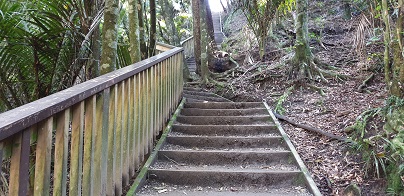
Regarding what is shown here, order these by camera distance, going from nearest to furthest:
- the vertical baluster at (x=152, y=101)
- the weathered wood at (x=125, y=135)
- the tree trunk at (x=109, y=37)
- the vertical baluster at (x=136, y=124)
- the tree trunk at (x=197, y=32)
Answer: the weathered wood at (x=125, y=135), the vertical baluster at (x=136, y=124), the tree trunk at (x=109, y=37), the vertical baluster at (x=152, y=101), the tree trunk at (x=197, y=32)

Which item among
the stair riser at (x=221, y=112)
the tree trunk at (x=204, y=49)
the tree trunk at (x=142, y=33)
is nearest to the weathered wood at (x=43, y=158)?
the stair riser at (x=221, y=112)

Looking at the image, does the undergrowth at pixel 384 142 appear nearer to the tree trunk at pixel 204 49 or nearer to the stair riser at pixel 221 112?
the stair riser at pixel 221 112

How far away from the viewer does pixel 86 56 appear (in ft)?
10.6

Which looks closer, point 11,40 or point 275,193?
point 11,40

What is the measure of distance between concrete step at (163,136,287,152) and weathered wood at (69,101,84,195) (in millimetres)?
2143

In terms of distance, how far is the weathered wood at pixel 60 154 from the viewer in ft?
5.01

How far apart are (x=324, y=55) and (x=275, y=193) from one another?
236 inches

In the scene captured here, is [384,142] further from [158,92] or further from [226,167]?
[158,92]

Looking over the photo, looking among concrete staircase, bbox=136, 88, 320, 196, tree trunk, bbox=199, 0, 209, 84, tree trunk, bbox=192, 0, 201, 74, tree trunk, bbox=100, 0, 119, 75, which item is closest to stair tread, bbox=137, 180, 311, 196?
concrete staircase, bbox=136, 88, 320, 196

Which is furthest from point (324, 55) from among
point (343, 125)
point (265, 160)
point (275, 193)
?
point (275, 193)

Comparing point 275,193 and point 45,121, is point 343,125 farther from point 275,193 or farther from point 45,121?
point 45,121

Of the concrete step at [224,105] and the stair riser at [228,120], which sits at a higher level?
the concrete step at [224,105]

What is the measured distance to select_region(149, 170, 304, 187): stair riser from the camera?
3076 millimetres

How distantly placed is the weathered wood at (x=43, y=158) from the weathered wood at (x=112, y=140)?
0.83 m
